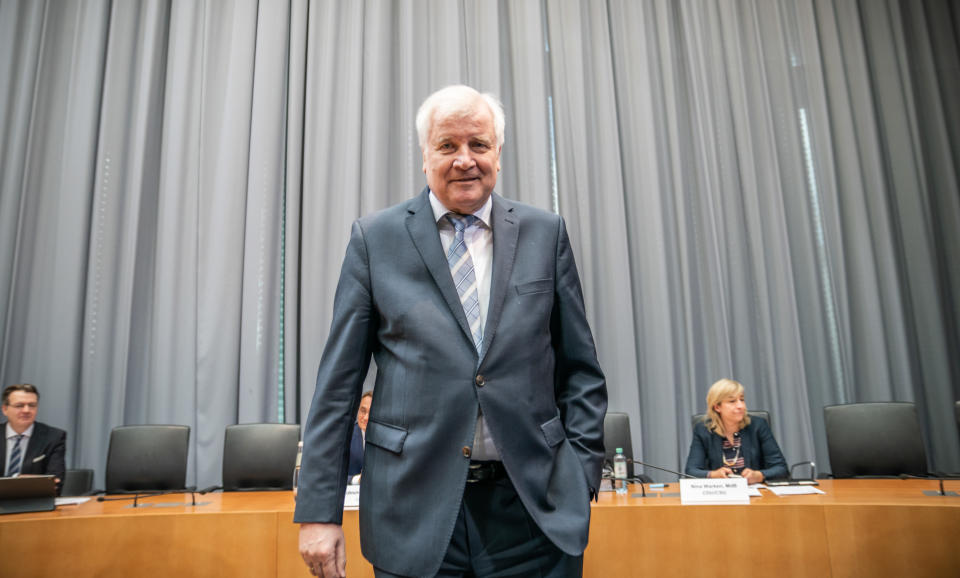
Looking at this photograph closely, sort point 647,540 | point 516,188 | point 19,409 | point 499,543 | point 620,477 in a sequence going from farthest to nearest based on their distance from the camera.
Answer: point 516,188 < point 19,409 < point 620,477 < point 647,540 < point 499,543

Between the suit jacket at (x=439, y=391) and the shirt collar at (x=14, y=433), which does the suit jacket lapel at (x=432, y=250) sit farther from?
the shirt collar at (x=14, y=433)

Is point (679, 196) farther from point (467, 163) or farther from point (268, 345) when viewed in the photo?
point (467, 163)

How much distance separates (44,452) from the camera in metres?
4.29

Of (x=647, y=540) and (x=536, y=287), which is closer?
(x=536, y=287)

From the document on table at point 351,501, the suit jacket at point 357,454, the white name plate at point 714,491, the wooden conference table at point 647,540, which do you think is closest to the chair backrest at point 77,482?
the suit jacket at point 357,454

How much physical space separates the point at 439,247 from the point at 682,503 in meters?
1.67

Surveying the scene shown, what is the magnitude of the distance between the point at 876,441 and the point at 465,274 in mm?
3509

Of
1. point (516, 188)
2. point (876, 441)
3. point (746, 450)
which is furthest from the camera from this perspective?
point (516, 188)

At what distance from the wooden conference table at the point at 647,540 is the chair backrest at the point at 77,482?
72.0 inches

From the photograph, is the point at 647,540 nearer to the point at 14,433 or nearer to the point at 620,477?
the point at 620,477

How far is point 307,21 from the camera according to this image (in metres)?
5.67

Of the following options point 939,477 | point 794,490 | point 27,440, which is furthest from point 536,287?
point 27,440

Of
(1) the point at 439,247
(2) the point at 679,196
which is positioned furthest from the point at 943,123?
(1) the point at 439,247

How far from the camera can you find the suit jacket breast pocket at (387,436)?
3.91 ft
